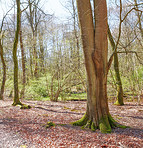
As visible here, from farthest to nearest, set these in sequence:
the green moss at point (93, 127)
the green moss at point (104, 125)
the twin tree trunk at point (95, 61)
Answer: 1. the twin tree trunk at point (95, 61)
2. the green moss at point (93, 127)
3. the green moss at point (104, 125)

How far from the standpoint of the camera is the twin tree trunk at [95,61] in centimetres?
446

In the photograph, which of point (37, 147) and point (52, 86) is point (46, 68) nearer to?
point (52, 86)

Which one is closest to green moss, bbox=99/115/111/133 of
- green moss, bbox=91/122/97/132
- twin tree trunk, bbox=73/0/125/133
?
twin tree trunk, bbox=73/0/125/133

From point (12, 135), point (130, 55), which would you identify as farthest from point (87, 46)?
point (130, 55)

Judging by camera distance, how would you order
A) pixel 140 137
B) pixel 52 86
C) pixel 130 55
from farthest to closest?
pixel 52 86 → pixel 130 55 → pixel 140 137

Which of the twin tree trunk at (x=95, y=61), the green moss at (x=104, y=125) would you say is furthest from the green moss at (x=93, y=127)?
the green moss at (x=104, y=125)

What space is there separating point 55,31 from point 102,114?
6.87m

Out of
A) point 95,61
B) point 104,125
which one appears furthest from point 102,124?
point 95,61

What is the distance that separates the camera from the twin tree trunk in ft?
14.6

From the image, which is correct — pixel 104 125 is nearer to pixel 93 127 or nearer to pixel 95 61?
pixel 93 127

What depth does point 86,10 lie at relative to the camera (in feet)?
15.1

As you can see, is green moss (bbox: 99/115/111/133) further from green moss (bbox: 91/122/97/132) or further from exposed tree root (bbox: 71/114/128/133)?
green moss (bbox: 91/122/97/132)

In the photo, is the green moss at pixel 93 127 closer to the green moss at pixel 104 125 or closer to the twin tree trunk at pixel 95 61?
the twin tree trunk at pixel 95 61

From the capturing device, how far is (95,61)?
444cm
